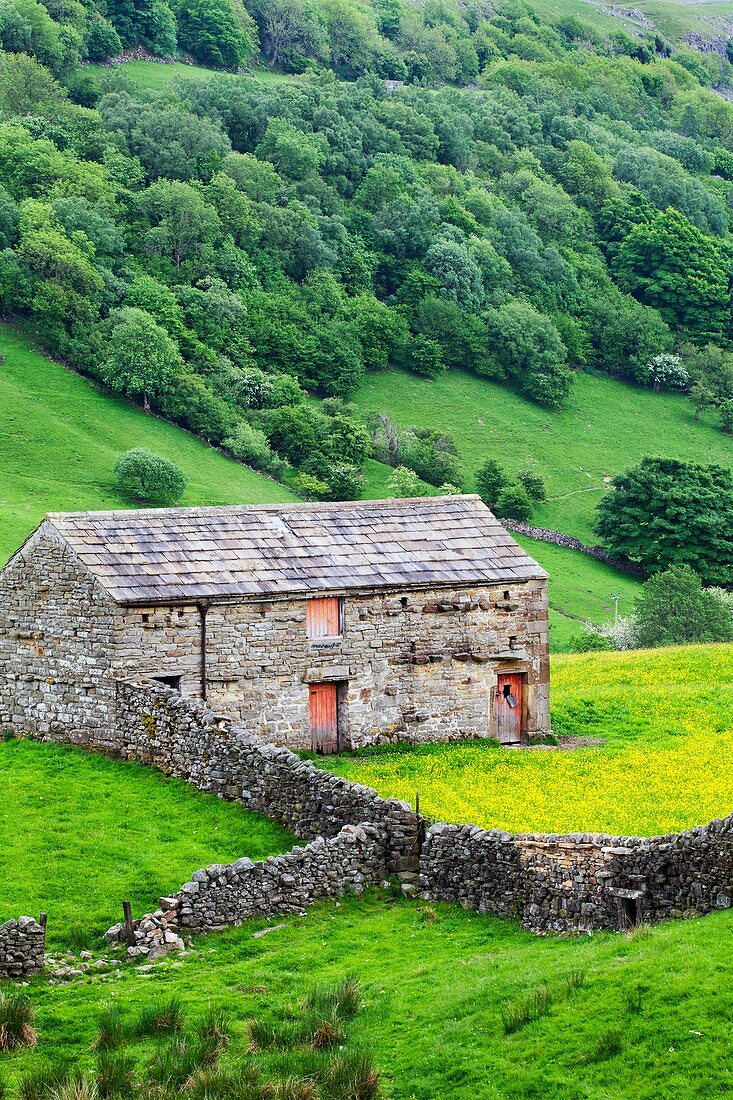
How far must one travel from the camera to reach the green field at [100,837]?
2044cm

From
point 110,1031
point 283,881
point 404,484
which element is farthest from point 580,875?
point 404,484

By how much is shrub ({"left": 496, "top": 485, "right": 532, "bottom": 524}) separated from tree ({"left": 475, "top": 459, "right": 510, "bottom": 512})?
1592mm

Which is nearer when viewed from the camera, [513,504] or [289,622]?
[289,622]

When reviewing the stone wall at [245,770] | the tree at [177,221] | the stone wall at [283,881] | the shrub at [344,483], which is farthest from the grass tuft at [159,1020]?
the tree at [177,221]

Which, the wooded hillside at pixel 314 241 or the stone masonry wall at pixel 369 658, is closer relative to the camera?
the stone masonry wall at pixel 369 658

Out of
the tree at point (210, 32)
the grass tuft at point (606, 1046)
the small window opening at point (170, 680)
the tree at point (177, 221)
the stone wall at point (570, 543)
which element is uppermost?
the tree at point (210, 32)

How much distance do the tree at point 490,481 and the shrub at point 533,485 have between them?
105 cm

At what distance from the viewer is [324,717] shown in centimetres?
3009

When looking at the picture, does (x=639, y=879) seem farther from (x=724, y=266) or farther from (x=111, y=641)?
(x=724, y=266)

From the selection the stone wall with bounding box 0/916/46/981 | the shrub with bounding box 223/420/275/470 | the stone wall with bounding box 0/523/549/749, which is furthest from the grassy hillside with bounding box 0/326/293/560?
the stone wall with bounding box 0/916/46/981

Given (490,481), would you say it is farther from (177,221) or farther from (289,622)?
(289,622)

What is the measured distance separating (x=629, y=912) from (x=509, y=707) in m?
13.4

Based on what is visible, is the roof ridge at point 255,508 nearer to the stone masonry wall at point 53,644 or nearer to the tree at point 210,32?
the stone masonry wall at point 53,644

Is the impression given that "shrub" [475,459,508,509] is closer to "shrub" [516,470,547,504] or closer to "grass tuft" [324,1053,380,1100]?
"shrub" [516,470,547,504]
